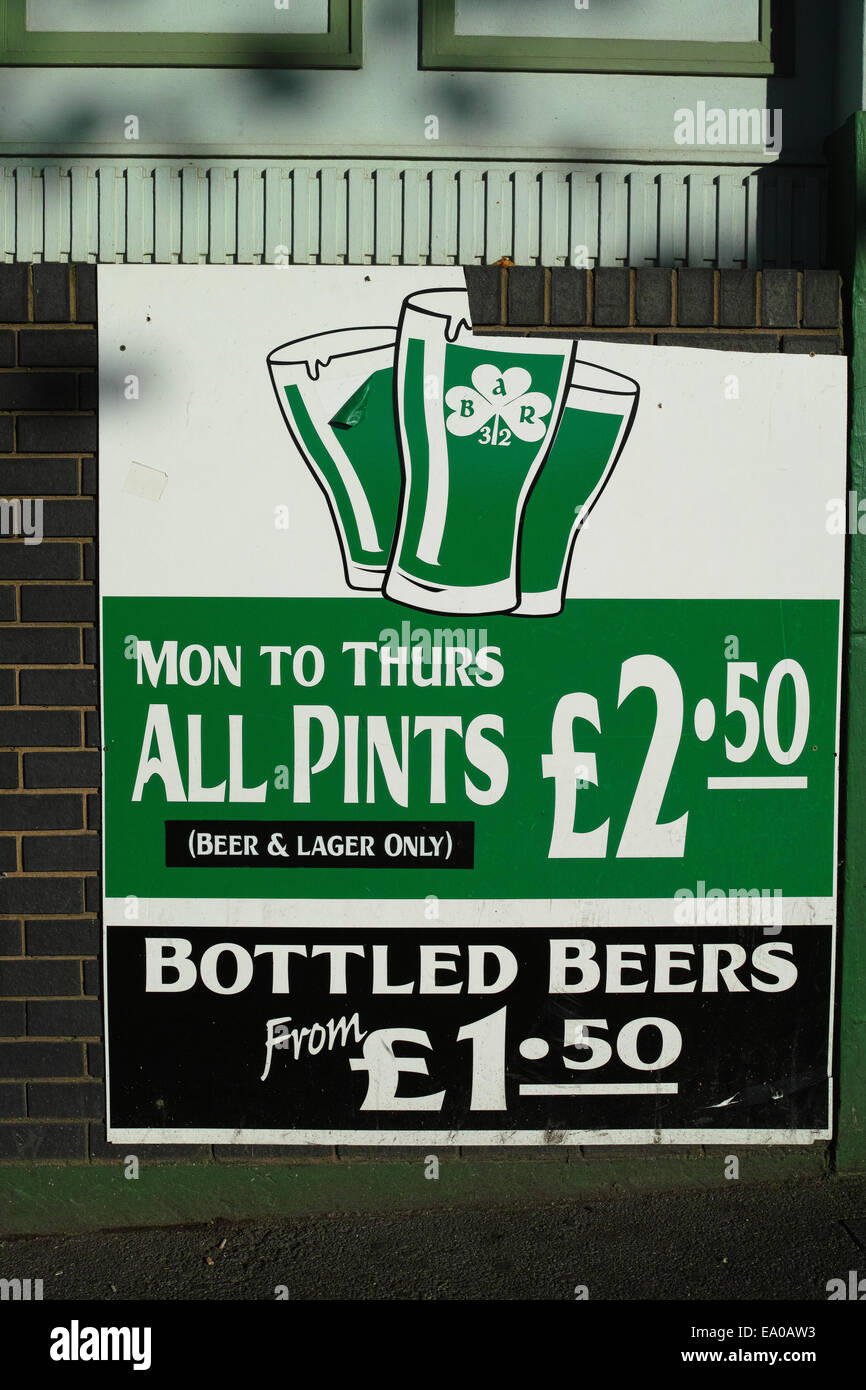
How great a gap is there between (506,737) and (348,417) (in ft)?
3.51

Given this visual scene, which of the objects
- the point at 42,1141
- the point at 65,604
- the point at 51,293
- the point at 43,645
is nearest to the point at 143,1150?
the point at 42,1141

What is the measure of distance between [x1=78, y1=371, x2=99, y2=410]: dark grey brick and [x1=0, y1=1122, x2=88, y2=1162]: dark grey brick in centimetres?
219

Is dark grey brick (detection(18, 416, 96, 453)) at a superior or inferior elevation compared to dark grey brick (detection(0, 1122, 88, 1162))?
superior

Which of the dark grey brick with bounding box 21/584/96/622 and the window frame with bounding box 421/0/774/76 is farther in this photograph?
the window frame with bounding box 421/0/774/76

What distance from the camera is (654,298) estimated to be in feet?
11.1

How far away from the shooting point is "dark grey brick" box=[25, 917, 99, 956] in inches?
135

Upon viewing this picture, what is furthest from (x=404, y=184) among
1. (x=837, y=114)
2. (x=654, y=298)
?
(x=837, y=114)

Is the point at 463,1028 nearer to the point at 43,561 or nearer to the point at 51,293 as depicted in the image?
the point at 43,561

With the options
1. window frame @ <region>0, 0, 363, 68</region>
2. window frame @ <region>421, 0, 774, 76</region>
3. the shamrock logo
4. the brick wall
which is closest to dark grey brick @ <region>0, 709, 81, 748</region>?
the brick wall

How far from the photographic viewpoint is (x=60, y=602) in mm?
3379

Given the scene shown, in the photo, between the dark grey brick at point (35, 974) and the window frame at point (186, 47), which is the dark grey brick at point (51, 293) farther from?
the dark grey brick at point (35, 974)

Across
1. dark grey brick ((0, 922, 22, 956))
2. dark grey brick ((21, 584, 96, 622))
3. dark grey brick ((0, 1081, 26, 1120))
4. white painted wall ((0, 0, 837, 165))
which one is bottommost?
dark grey brick ((0, 1081, 26, 1120))

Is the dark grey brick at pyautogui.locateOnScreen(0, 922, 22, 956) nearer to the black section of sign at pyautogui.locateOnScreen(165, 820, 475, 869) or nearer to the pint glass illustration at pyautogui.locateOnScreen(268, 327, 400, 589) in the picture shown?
the black section of sign at pyautogui.locateOnScreen(165, 820, 475, 869)

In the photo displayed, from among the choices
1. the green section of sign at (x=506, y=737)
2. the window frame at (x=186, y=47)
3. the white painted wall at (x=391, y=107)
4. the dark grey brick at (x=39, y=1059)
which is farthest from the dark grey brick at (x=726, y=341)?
the dark grey brick at (x=39, y=1059)
